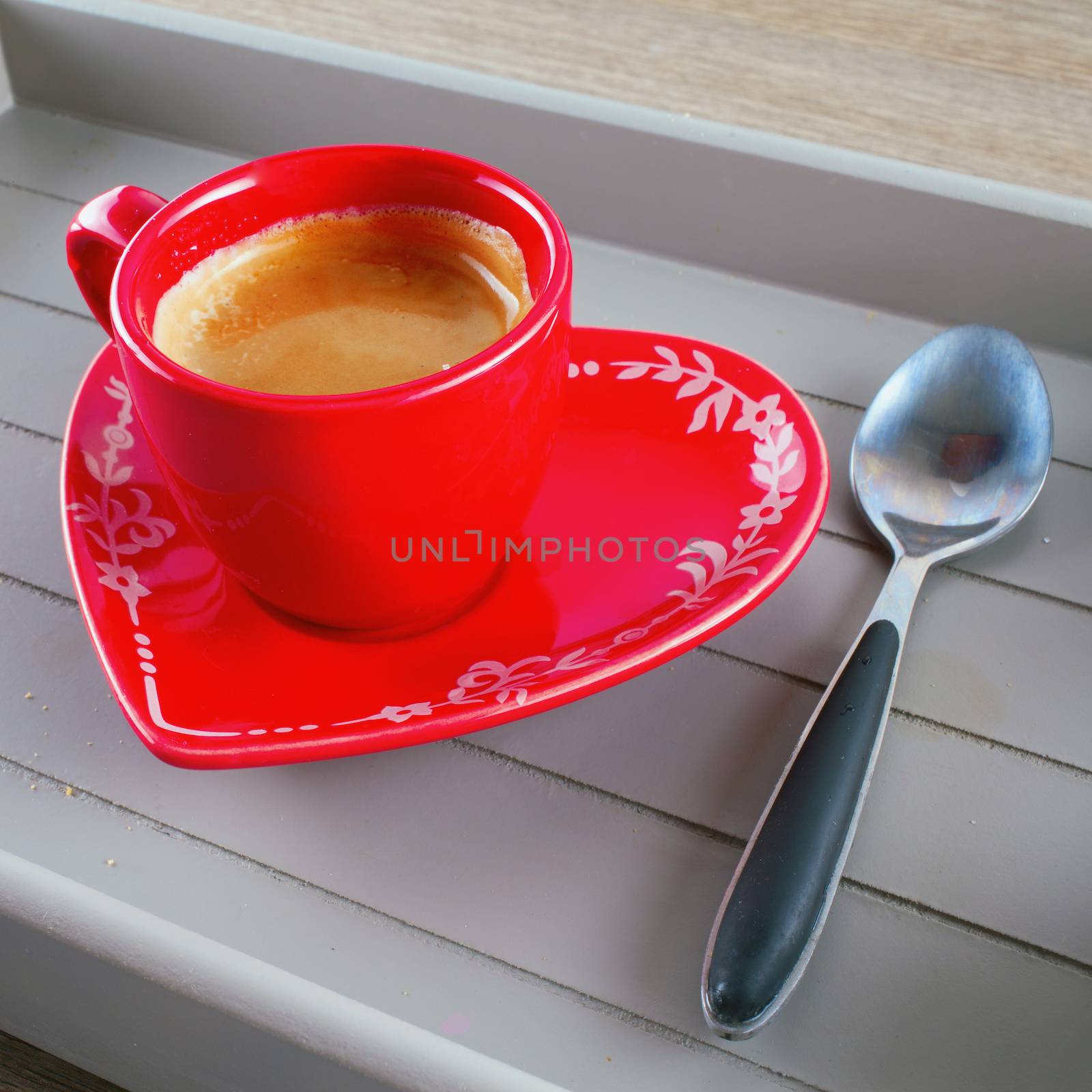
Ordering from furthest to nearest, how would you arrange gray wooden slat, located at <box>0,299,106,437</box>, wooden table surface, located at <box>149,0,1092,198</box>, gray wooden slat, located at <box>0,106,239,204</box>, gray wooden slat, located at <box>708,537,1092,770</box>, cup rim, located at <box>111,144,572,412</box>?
wooden table surface, located at <box>149,0,1092,198</box>, gray wooden slat, located at <box>0,106,239,204</box>, gray wooden slat, located at <box>0,299,106,437</box>, gray wooden slat, located at <box>708,537,1092,770</box>, cup rim, located at <box>111,144,572,412</box>

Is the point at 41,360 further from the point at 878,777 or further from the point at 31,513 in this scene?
the point at 878,777

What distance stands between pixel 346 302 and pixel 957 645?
1.10ft

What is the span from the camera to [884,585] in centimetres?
56

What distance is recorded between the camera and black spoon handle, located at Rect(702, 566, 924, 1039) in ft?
1.34

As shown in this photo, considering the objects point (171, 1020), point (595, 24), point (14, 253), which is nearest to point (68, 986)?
point (171, 1020)

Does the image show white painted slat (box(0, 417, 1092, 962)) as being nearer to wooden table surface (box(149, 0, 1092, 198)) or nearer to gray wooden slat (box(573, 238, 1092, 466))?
gray wooden slat (box(573, 238, 1092, 466))

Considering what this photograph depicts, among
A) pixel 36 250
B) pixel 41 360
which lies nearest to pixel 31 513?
pixel 41 360

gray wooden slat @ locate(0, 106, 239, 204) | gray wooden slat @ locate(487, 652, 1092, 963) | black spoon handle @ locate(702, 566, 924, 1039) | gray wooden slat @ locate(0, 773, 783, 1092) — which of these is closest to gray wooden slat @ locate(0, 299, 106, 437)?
gray wooden slat @ locate(0, 106, 239, 204)

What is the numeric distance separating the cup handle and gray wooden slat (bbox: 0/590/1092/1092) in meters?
0.18

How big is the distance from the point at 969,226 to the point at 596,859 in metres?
0.45

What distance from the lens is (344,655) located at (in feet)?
1.65

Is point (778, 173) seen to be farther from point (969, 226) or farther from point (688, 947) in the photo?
point (688, 947)

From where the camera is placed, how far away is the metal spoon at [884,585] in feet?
1.36

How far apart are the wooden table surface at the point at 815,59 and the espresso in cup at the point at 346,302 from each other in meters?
0.45
